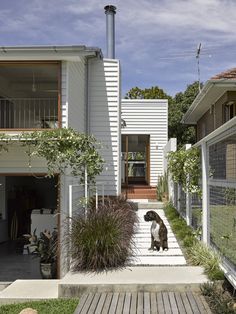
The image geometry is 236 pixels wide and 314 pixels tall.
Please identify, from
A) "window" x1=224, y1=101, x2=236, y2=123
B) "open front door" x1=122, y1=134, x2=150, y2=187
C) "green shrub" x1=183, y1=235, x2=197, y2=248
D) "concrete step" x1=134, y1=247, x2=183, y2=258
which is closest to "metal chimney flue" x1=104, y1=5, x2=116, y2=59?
"window" x1=224, y1=101, x2=236, y2=123

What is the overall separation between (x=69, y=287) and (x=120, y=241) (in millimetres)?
1640

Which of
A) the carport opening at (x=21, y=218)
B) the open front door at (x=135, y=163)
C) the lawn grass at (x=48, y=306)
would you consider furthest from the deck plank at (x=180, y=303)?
the open front door at (x=135, y=163)

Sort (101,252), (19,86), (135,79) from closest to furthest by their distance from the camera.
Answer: (101,252), (19,86), (135,79)

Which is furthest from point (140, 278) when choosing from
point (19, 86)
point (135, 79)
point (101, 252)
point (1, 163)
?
point (135, 79)

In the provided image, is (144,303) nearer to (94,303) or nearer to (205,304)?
(94,303)

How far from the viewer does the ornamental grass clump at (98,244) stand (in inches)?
315

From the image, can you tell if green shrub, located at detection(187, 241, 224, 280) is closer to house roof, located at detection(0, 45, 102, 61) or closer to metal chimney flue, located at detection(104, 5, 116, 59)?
house roof, located at detection(0, 45, 102, 61)

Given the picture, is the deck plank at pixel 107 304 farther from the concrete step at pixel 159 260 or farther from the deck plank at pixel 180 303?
the concrete step at pixel 159 260

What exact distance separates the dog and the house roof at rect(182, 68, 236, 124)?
5406mm

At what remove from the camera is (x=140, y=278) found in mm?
7367

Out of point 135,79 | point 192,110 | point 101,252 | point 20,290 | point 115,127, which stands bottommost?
point 20,290

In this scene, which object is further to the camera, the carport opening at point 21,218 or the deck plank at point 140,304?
the carport opening at point 21,218

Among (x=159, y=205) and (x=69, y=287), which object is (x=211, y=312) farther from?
(x=159, y=205)

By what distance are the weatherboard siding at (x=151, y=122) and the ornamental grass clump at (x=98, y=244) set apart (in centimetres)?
1261
